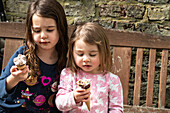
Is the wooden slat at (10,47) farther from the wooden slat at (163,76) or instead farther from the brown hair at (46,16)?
the wooden slat at (163,76)

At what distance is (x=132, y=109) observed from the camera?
2.18 meters

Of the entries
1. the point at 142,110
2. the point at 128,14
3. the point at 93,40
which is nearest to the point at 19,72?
the point at 93,40

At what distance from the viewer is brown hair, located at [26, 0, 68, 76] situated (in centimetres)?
161

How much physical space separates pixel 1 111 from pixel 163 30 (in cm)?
192

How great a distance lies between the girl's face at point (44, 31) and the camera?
1559mm

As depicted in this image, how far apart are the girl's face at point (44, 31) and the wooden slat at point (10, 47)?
2.01ft

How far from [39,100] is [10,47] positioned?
0.74 metres

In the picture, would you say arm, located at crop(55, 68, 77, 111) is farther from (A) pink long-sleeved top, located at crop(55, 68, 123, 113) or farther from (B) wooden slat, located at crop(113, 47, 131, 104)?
(B) wooden slat, located at crop(113, 47, 131, 104)

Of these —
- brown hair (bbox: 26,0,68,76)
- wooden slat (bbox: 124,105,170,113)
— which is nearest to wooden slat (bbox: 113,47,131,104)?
wooden slat (bbox: 124,105,170,113)

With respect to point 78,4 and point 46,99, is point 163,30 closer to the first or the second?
point 78,4

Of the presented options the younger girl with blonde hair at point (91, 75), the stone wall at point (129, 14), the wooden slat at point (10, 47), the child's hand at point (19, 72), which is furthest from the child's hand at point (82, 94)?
the stone wall at point (129, 14)

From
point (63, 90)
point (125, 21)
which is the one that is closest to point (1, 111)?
point (63, 90)

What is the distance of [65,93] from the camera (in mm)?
1519

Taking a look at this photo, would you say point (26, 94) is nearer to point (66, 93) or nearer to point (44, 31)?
point (66, 93)
